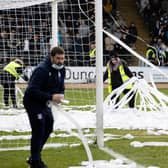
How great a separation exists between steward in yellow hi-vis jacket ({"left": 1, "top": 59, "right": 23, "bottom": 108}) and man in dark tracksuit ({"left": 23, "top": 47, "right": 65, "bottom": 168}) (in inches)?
333

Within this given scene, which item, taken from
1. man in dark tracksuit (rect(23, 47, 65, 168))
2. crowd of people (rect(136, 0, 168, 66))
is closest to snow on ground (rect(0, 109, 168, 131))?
man in dark tracksuit (rect(23, 47, 65, 168))

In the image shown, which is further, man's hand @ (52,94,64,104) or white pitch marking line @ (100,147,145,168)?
white pitch marking line @ (100,147,145,168)

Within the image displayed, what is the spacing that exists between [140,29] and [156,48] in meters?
4.93

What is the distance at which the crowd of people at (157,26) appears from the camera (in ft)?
92.2

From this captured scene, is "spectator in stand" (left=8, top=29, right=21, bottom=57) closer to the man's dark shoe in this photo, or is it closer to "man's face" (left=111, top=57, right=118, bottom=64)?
"man's face" (left=111, top=57, right=118, bottom=64)

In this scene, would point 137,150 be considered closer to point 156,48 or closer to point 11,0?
point 11,0

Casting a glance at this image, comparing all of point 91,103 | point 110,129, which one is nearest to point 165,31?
point 91,103

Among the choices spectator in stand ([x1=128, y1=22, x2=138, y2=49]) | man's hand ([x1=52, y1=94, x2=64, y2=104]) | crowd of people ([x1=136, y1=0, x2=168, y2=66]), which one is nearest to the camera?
man's hand ([x1=52, y1=94, x2=64, y2=104])

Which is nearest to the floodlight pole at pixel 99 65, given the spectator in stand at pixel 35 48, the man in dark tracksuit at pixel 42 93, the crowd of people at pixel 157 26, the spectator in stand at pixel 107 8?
the man in dark tracksuit at pixel 42 93

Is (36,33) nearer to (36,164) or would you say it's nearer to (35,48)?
(35,48)

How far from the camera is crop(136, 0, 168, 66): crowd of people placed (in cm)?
2811

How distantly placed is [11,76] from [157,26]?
15.7m

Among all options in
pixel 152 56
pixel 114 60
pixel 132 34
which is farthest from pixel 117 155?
pixel 132 34

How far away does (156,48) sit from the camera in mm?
28828
